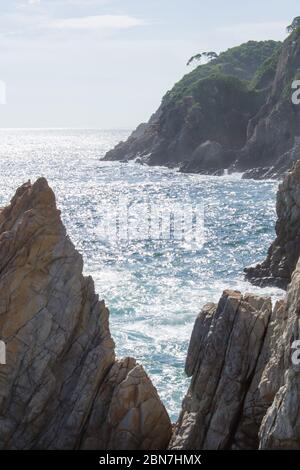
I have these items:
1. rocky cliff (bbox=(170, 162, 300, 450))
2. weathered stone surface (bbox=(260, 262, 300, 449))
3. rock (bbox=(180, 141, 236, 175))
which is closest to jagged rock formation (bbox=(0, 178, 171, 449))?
rocky cliff (bbox=(170, 162, 300, 450))

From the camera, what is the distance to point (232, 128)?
144 m

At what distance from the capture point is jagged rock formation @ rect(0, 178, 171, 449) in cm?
2016

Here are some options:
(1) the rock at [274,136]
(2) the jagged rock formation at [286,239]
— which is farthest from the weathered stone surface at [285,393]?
(1) the rock at [274,136]

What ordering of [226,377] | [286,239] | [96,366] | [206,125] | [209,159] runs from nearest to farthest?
[226,377] < [96,366] < [286,239] < [209,159] < [206,125]

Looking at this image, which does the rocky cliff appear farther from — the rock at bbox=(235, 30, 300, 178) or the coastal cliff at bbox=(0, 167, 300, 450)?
the rock at bbox=(235, 30, 300, 178)

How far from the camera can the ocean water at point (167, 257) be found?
122ft

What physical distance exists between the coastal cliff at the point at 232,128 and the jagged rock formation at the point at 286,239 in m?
64.1

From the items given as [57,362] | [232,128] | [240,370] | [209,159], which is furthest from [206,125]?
[240,370]

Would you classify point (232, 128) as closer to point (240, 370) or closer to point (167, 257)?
point (167, 257)

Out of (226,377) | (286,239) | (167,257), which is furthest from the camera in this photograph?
(167,257)

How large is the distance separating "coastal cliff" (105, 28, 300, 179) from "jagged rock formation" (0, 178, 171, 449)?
3656 inches

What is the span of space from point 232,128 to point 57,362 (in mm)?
125658
